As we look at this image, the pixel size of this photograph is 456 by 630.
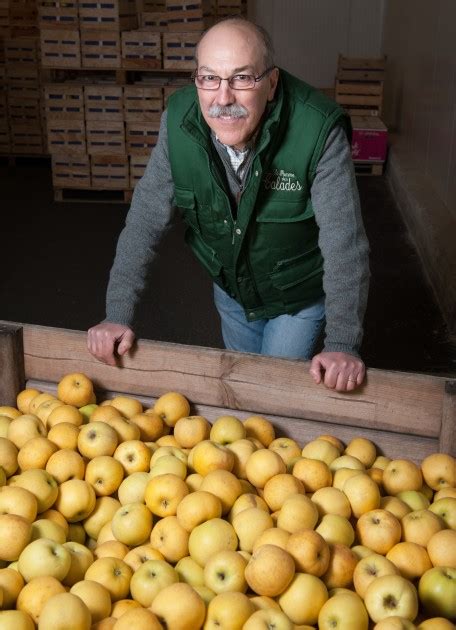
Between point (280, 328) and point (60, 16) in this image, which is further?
point (60, 16)

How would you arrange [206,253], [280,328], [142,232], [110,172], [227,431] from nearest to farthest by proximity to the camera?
[227,431] → [142,232] → [206,253] → [280,328] → [110,172]

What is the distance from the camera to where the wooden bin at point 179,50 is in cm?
770

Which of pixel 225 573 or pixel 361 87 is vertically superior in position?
pixel 225 573

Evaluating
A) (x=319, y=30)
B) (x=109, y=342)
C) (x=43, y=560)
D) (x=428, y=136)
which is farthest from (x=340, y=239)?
(x=319, y=30)

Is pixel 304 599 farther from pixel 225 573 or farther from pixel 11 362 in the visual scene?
pixel 11 362

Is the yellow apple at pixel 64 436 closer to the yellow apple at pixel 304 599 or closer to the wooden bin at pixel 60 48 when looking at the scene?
the yellow apple at pixel 304 599

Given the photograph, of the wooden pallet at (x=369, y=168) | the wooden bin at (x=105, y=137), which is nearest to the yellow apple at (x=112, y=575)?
the wooden bin at (x=105, y=137)

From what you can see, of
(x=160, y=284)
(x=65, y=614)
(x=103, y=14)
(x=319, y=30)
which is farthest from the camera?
(x=319, y=30)

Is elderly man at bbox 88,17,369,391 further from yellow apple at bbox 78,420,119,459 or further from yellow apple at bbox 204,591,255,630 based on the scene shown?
yellow apple at bbox 204,591,255,630

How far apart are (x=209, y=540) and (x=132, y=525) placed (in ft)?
0.66

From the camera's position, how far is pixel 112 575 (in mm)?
1666

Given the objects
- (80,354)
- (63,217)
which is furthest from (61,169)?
(80,354)

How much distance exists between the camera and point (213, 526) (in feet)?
5.74

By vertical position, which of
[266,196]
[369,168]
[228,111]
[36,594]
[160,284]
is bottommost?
[369,168]
